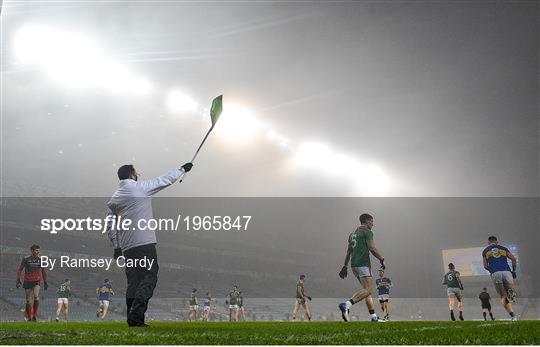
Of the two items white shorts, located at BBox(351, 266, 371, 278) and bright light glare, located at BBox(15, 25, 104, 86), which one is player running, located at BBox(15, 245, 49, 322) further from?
bright light glare, located at BBox(15, 25, 104, 86)

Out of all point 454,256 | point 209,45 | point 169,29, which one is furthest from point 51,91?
point 454,256

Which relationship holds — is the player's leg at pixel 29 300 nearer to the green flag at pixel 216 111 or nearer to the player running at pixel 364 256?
the player running at pixel 364 256

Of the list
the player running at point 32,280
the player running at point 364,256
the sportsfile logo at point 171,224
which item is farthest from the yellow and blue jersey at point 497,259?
the sportsfile logo at point 171,224

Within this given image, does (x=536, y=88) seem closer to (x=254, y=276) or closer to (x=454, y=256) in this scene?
(x=454, y=256)

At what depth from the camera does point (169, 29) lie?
43.9 m

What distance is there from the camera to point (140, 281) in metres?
6.00

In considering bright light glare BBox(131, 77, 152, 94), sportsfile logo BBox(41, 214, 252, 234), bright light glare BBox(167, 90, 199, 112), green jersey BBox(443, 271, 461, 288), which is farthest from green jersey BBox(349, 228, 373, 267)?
bright light glare BBox(131, 77, 152, 94)

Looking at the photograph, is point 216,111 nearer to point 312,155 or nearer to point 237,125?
point 237,125

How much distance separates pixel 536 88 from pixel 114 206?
138 ft

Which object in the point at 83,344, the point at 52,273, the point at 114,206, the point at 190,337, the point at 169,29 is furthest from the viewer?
the point at 169,29

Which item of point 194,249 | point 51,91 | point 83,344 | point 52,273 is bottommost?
point 83,344

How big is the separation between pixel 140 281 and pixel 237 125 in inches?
1567

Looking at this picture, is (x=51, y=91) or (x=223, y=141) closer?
(x=51, y=91)

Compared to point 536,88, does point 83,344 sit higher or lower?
lower
